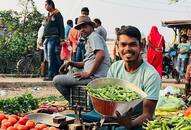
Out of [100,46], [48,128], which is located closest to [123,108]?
[48,128]

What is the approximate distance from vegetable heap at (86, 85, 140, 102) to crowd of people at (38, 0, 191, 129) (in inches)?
6.6

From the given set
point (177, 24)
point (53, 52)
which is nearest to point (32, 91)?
point (53, 52)

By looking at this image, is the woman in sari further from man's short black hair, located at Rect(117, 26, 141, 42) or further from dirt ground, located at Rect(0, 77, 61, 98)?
man's short black hair, located at Rect(117, 26, 141, 42)

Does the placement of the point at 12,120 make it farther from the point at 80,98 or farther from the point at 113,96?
the point at 80,98

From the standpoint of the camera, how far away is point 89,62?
6.54 meters

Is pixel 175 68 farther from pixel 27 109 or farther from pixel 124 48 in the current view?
pixel 124 48

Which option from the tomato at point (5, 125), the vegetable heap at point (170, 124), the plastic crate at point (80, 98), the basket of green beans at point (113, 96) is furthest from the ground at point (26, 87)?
the vegetable heap at point (170, 124)

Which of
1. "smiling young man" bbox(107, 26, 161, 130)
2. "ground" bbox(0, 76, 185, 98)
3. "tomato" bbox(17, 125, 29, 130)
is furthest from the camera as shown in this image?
"ground" bbox(0, 76, 185, 98)

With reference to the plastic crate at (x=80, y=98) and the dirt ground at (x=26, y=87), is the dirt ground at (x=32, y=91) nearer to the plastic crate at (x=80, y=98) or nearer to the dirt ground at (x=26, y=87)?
the dirt ground at (x=26, y=87)

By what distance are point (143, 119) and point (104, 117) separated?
1.33ft

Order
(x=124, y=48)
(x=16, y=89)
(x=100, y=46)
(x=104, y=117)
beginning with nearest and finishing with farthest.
→ (x=104, y=117), (x=124, y=48), (x=100, y=46), (x=16, y=89)

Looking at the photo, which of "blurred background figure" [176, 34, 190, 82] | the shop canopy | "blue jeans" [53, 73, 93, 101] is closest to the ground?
"blurred background figure" [176, 34, 190, 82]

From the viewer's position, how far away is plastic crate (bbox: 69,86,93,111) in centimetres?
584

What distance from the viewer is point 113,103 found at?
13.0ft
